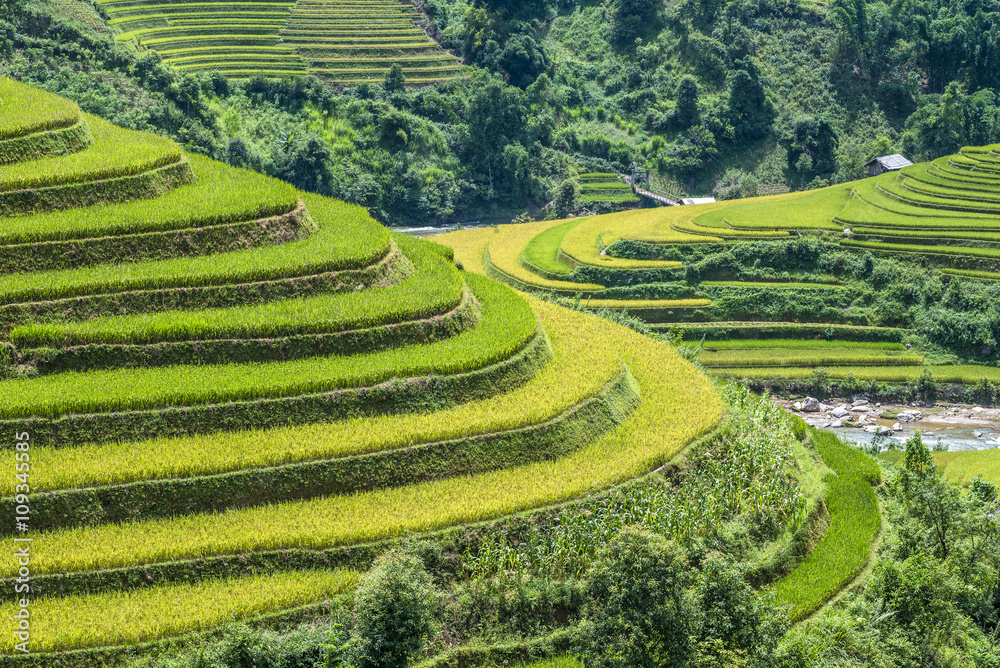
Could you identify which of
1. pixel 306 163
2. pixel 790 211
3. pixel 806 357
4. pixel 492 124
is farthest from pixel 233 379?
pixel 492 124

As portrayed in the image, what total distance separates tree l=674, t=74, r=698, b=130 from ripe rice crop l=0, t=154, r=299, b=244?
44.9m

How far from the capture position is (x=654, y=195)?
68500mm

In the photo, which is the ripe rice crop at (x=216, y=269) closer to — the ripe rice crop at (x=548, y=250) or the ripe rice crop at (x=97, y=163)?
the ripe rice crop at (x=97, y=163)

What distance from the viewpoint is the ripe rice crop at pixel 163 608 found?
18.4 m

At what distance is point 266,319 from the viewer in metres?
25.2

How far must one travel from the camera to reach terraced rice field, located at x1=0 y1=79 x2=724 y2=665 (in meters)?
20.1

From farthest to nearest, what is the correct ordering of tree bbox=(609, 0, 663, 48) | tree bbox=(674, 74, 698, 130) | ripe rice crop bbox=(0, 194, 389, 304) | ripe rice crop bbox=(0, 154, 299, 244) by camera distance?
tree bbox=(609, 0, 663, 48) → tree bbox=(674, 74, 698, 130) → ripe rice crop bbox=(0, 154, 299, 244) → ripe rice crop bbox=(0, 194, 389, 304)

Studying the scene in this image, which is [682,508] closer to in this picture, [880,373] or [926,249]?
[880,373]

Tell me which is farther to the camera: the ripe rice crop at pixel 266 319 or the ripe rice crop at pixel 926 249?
the ripe rice crop at pixel 926 249

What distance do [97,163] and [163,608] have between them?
1568 centimetres

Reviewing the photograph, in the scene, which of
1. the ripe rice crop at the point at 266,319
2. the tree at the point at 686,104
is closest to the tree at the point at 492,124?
the tree at the point at 686,104

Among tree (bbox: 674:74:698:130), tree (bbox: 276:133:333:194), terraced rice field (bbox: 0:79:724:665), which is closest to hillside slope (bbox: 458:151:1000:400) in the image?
tree (bbox: 276:133:333:194)

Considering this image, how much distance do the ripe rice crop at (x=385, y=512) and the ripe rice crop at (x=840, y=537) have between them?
13.1ft

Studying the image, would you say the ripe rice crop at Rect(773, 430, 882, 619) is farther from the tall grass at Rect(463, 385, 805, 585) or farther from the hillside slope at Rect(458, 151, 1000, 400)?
the hillside slope at Rect(458, 151, 1000, 400)
